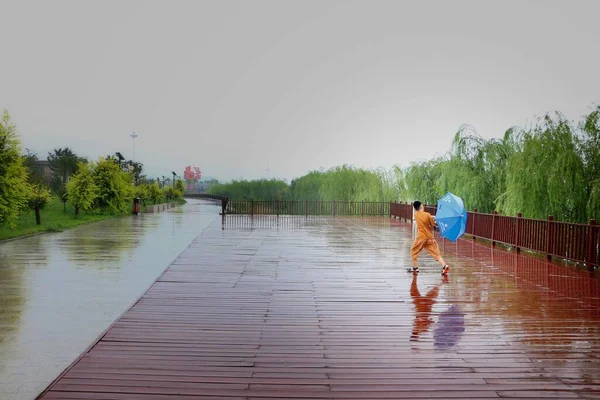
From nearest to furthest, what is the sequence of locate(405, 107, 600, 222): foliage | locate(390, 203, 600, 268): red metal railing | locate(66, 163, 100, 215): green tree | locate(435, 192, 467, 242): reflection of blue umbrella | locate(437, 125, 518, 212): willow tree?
1. locate(390, 203, 600, 268): red metal railing
2. locate(435, 192, 467, 242): reflection of blue umbrella
3. locate(405, 107, 600, 222): foliage
4. locate(437, 125, 518, 212): willow tree
5. locate(66, 163, 100, 215): green tree

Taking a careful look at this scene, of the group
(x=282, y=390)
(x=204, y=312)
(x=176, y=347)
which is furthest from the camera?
(x=204, y=312)

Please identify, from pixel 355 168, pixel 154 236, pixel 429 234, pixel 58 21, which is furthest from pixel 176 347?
pixel 355 168

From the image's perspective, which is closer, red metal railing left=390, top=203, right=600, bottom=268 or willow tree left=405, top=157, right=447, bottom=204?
red metal railing left=390, top=203, right=600, bottom=268

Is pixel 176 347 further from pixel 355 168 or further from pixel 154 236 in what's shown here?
pixel 355 168

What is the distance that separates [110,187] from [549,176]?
2157 centimetres

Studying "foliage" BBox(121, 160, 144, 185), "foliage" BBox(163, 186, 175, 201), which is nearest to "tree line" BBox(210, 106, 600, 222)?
"foliage" BBox(121, 160, 144, 185)

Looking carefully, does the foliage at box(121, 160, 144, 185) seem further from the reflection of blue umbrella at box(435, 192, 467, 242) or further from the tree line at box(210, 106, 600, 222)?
the reflection of blue umbrella at box(435, 192, 467, 242)

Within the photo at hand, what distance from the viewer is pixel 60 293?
8031mm

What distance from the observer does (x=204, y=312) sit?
6.79m

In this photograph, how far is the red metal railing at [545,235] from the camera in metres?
10.3

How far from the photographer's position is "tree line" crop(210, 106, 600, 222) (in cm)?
1310

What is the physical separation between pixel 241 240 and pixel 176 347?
11219mm

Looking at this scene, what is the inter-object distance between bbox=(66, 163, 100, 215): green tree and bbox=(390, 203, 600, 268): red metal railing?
18.0m

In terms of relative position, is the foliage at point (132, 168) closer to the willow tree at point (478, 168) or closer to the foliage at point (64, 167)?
the foliage at point (64, 167)
